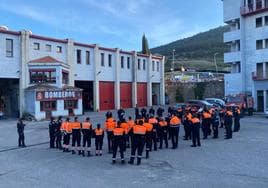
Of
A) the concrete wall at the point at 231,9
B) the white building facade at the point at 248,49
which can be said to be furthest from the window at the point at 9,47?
the concrete wall at the point at 231,9

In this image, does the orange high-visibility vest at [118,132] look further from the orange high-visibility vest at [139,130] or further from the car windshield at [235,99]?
the car windshield at [235,99]

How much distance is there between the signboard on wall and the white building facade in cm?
1969

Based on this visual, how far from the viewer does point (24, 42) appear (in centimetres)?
4097

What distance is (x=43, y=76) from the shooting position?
1662 inches

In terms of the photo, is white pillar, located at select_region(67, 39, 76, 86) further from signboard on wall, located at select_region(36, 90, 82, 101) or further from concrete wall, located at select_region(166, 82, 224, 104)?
concrete wall, located at select_region(166, 82, 224, 104)

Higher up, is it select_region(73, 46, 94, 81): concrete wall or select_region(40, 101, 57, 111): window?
select_region(73, 46, 94, 81): concrete wall

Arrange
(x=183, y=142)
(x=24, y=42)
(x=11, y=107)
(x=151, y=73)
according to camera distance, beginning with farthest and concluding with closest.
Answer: (x=151, y=73), (x=11, y=107), (x=24, y=42), (x=183, y=142)

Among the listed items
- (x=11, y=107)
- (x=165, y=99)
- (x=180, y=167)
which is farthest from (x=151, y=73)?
(x=180, y=167)

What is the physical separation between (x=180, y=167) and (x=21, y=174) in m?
5.89

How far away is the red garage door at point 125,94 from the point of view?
5584 centimetres

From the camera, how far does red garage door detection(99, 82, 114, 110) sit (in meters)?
52.1

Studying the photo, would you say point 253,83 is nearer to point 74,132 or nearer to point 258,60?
point 258,60

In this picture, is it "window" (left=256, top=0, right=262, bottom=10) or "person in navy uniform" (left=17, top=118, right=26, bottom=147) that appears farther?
"window" (left=256, top=0, right=262, bottom=10)

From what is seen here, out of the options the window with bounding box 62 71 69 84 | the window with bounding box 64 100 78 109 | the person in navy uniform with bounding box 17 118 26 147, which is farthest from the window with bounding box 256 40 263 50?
the person in navy uniform with bounding box 17 118 26 147
